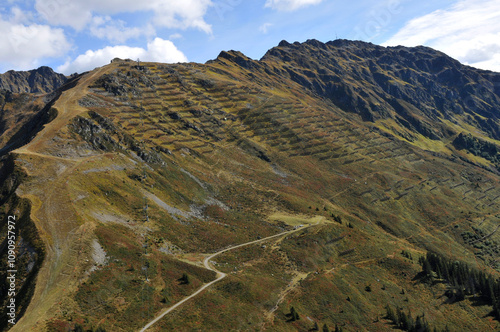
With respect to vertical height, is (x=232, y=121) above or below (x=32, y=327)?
above

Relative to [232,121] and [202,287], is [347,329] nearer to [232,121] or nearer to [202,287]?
[202,287]

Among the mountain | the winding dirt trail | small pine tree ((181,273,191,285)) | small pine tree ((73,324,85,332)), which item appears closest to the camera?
small pine tree ((73,324,85,332))

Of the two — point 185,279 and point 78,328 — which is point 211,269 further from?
point 78,328

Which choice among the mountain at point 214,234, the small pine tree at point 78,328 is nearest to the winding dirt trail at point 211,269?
the mountain at point 214,234

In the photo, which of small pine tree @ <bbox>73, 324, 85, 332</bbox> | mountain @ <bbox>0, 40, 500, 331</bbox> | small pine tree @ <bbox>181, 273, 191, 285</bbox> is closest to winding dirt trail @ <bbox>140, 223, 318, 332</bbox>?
mountain @ <bbox>0, 40, 500, 331</bbox>

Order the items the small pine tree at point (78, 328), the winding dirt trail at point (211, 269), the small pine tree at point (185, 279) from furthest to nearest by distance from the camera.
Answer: the small pine tree at point (185, 279) → the winding dirt trail at point (211, 269) → the small pine tree at point (78, 328)

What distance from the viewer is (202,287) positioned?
5938 centimetres

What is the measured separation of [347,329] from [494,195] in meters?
201

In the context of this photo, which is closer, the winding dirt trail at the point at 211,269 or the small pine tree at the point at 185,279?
the winding dirt trail at the point at 211,269

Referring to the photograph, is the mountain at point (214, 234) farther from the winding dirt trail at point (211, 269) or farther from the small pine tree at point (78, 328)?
the small pine tree at point (78, 328)

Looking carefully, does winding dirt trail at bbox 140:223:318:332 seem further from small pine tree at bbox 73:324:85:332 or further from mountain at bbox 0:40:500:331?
small pine tree at bbox 73:324:85:332

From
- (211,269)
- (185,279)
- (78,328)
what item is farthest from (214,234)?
(78,328)

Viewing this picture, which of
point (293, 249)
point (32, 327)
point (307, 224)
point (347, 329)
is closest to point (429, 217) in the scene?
point (307, 224)

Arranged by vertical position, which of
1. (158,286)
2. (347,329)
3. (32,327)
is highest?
(32,327)
